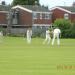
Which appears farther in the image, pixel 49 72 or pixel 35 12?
pixel 35 12

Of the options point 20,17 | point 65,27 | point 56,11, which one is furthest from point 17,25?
point 65,27

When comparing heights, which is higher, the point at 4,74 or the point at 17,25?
the point at 4,74

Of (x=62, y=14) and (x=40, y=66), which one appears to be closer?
(x=40, y=66)

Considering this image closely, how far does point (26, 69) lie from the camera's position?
19.1m

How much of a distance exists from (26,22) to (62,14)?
31.5 feet

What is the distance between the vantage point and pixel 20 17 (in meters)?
114

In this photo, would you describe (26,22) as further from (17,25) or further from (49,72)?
(49,72)

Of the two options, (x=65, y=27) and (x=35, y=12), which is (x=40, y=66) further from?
(x=35, y=12)

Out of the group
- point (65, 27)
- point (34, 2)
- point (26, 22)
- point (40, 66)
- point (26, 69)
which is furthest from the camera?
point (34, 2)

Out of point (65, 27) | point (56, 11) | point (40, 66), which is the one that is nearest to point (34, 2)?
point (56, 11)

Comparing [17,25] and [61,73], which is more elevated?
[61,73]

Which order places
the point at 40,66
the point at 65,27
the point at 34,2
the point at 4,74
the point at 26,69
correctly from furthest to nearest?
the point at 34,2, the point at 65,27, the point at 40,66, the point at 26,69, the point at 4,74

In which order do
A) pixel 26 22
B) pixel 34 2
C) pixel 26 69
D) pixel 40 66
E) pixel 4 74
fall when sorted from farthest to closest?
pixel 34 2, pixel 26 22, pixel 40 66, pixel 26 69, pixel 4 74

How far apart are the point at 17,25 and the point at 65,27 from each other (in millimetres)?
25118
